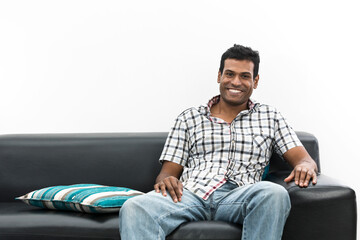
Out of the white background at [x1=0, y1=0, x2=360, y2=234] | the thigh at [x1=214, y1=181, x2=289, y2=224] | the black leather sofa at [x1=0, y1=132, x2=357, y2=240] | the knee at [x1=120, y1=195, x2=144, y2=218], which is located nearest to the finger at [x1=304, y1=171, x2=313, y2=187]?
the thigh at [x1=214, y1=181, x2=289, y2=224]

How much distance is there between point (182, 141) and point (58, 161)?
747mm

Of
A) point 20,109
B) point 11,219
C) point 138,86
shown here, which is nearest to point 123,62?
point 138,86

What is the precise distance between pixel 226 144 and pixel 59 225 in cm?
88

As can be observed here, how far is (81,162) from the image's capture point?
239 cm

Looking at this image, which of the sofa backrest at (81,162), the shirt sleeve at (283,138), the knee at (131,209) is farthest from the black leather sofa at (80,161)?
the knee at (131,209)

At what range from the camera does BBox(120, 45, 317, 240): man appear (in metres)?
1.64

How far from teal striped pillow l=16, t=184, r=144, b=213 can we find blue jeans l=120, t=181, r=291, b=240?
0.24 m

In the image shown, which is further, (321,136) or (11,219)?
(321,136)

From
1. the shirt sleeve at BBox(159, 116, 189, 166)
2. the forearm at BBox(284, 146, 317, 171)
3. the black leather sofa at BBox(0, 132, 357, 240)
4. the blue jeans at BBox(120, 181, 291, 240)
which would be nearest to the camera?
the blue jeans at BBox(120, 181, 291, 240)

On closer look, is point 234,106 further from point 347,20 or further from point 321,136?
point 347,20

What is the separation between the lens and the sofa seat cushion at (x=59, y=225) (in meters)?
1.82

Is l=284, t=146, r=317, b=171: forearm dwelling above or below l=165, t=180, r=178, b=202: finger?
above

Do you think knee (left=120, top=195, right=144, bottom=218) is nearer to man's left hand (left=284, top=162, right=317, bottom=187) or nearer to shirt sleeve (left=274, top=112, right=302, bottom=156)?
man's left hand (left=284, top=162, right=317, bottom=187)

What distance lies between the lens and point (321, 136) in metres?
2.68
